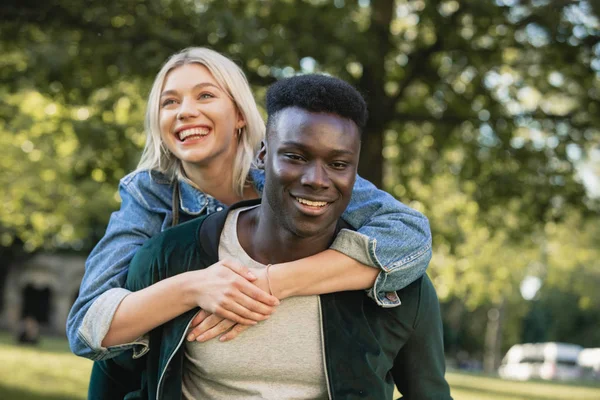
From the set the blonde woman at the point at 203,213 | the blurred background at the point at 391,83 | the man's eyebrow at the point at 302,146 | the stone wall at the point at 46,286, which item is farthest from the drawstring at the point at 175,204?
the stone wall at the point at 46,286

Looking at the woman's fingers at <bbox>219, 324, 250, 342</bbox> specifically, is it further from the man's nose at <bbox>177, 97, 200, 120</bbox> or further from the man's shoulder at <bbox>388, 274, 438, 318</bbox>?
the man's nose at <bbox>177, 97, 200, 120</bbox>

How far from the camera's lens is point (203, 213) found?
392cm

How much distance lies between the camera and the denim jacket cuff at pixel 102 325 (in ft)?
10.4

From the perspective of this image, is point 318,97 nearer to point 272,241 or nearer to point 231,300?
point 272,241

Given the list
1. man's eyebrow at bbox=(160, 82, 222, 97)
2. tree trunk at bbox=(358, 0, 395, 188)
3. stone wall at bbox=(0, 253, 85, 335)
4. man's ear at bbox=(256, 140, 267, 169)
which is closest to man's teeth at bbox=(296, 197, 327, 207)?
man's ear at bbox=(256, 140, 267, 169)

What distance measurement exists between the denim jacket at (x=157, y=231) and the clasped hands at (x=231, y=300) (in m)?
0.32

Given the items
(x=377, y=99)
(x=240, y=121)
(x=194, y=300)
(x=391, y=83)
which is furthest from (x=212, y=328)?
(x=391, y=83)

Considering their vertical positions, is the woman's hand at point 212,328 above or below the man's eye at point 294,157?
below

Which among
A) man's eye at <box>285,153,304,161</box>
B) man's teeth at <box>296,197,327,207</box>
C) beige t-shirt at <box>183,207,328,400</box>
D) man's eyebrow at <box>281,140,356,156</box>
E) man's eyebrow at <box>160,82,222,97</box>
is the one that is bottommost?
beige t-shirt at <box>183,207,328,400</box>

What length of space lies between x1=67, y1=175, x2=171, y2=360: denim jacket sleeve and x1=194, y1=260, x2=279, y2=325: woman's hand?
13.9 inches

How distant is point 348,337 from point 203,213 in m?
1.08

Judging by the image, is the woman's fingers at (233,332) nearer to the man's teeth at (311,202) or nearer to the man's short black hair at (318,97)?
the man's teeth at (311,202)

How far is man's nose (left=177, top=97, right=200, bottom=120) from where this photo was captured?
390 centimetres

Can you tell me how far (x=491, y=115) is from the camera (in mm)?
10023
